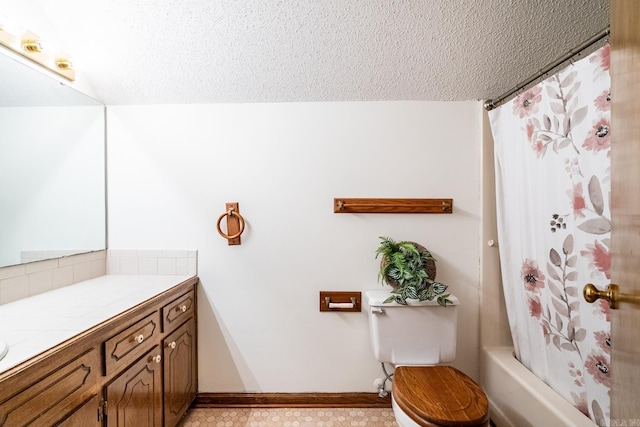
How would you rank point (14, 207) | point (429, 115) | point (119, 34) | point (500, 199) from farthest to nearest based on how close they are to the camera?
point (429, 115) → point (500, 199) → point (119, 34) → point (14, 207)

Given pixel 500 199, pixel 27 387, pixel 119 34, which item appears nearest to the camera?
pixel 27 387

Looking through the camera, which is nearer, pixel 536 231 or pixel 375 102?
pixel 536 231

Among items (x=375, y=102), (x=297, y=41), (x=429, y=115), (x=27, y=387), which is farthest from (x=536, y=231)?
(x=27, y=387)

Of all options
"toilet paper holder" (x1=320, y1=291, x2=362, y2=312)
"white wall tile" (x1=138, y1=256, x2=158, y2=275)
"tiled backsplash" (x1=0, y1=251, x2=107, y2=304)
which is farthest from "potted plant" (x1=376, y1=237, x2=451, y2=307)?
"tiled backsplash" (x1=0, y1=251, x2=107, y2=304)

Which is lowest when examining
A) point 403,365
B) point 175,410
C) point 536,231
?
point 175,410

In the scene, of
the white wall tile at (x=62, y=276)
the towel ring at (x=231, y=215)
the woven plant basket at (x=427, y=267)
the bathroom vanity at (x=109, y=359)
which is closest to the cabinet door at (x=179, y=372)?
the bathroom vanity at (x=109, y=359)

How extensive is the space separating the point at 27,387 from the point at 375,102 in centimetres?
184

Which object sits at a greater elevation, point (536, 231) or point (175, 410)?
point (536, 231)

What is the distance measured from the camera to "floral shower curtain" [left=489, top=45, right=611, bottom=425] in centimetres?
101

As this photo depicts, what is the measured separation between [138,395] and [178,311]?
40 centimetres

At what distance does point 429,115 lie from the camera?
5.40 feet

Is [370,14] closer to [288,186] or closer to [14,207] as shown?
[288,186]

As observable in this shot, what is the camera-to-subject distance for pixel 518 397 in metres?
1.32

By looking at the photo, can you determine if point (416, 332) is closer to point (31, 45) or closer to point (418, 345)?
point (418, 345)
